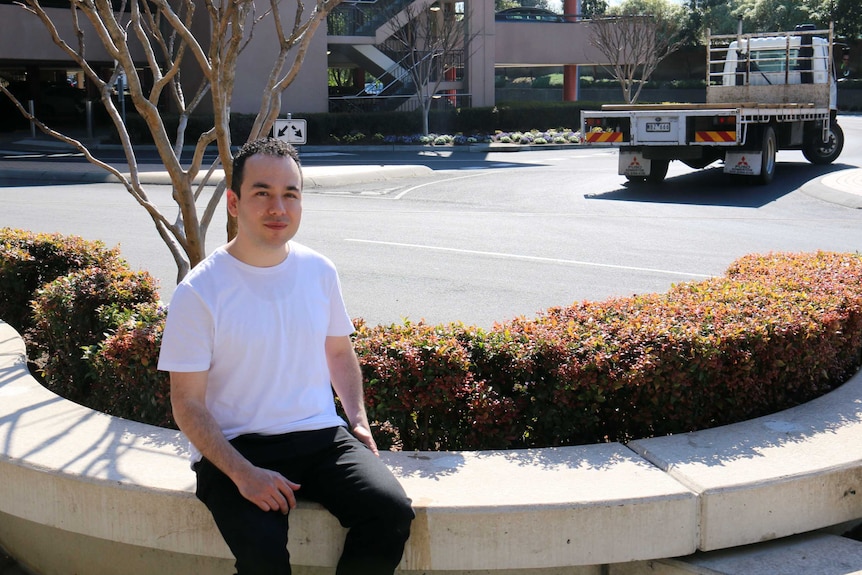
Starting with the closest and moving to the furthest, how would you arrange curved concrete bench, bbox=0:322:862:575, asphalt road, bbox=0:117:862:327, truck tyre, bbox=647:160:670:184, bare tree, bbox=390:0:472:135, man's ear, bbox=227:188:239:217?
curved concrete bench, bbox=0:322:862:575 < man's ear, bbox=227:188:239:217 < asphalt road, bbox=0:117:862:327 < truck tyre, bbox=647:160:670:184 < bare tree, bbox=390:0:472:135

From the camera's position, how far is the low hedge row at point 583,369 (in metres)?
3.75

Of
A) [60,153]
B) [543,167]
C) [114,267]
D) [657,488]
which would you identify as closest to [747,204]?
[543,167]

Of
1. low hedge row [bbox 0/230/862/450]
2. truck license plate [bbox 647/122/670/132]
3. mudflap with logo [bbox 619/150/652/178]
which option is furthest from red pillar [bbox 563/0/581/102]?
low hedge row [bbox 0/230/862/450]

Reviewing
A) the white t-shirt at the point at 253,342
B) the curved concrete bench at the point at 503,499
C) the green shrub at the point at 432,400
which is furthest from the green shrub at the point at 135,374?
the white t-shirt at the point at 253,342

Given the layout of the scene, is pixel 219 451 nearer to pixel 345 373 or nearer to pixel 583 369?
pixel 345 373

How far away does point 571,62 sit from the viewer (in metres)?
44.9

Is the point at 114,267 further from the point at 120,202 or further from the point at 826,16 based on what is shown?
the point at 826,16

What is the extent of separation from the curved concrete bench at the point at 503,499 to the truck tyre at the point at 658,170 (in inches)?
565

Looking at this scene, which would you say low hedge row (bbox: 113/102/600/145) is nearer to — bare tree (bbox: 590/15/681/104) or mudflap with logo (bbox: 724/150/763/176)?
bare tree (bbox: 590/15/681/104)

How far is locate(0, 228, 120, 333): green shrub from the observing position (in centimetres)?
605

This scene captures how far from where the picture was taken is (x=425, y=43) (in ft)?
109

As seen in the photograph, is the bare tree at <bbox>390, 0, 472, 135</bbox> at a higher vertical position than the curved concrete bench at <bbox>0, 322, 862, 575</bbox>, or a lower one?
higher

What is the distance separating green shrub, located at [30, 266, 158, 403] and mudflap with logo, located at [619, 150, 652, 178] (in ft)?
43.1

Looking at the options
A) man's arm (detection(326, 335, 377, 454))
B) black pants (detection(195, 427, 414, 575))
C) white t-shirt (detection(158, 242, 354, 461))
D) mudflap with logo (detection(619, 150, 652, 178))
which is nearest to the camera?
black pants (detection(195, 427, 414, 575))
